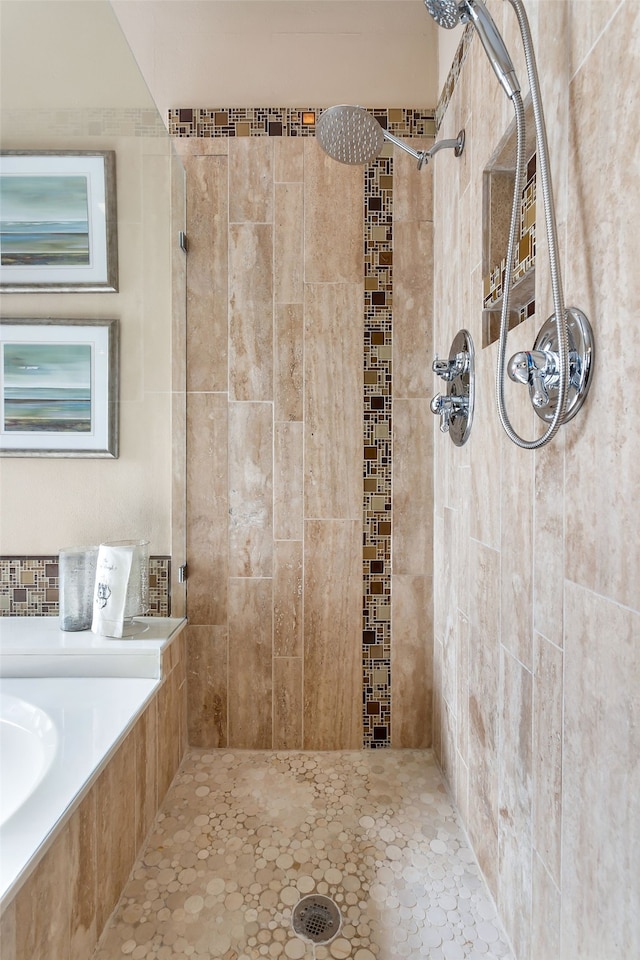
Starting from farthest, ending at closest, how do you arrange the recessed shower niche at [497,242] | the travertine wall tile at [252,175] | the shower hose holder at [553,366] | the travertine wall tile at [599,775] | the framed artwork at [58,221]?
the travertine wall tile at [252,175] < the recessed shower niche at [497,242] < the framed artwork at [58,221] < the shower hose holder at [553,366] < the travertine wall tile at [599,775]

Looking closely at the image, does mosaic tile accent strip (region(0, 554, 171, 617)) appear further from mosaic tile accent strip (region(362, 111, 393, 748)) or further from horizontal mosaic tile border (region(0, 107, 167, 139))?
mosaic tile accent strip (region(362, 111, 393, 748))

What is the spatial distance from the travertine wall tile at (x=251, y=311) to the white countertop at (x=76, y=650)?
780 millimetres

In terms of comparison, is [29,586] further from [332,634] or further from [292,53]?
[292,53]

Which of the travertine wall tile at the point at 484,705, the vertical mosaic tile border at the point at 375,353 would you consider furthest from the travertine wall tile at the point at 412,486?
the travertine wall tile at the point at 484,705

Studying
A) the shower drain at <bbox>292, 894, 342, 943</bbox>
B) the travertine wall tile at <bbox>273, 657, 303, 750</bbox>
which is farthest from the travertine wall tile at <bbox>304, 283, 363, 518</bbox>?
the shower drain at <bbox>292, 894, 342, 943</bbox>

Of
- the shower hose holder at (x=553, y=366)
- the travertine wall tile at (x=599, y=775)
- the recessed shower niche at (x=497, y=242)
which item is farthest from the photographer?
the recessed shower niche at (x=497, y=242)

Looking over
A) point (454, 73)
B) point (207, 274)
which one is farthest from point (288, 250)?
point (454, 73)

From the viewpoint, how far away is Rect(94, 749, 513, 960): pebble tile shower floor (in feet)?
3.24

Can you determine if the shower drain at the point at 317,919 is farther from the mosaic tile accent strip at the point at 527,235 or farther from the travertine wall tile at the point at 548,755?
the mosaic tile accent strip at the point at 527,235

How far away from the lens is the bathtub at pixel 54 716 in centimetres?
80

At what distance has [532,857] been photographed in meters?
0.88

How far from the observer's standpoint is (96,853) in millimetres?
970

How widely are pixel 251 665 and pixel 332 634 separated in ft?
0.93

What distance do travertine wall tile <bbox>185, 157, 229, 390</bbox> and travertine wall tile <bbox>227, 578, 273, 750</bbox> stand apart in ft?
2.31
